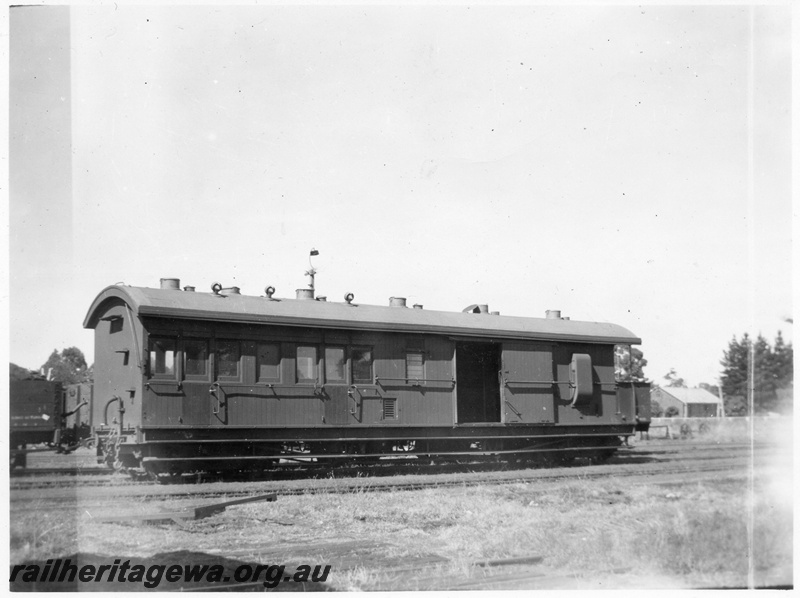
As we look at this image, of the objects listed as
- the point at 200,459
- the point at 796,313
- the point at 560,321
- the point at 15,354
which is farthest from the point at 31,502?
the point at 560,321

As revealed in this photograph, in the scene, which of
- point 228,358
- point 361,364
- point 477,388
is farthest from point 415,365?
point 228,358

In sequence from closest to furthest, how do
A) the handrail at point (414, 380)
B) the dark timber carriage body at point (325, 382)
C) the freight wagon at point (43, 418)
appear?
the dark timber carriage body at point (325, 382) < the freight wagon at point (43, 418) < the handrail at point (414, 380)

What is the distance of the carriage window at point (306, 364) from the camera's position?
49.9 feet

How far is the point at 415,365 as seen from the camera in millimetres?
16516

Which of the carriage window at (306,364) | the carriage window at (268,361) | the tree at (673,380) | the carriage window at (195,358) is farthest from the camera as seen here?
the tree at (673,380)

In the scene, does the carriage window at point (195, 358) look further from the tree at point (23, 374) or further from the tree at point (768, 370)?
the tree at point (768, 370)

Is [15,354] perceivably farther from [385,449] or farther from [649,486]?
[649,486]

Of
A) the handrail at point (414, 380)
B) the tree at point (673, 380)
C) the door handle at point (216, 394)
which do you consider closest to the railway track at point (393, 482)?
the door handle at point (216, 394)

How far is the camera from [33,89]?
9617mm

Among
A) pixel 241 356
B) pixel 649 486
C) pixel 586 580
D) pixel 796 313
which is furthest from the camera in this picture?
pixel 241 356

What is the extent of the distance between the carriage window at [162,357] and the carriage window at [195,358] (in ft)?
0.78

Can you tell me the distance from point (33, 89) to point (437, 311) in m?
10.4

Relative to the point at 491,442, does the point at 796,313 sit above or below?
above

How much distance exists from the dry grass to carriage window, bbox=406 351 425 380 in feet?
15.6
